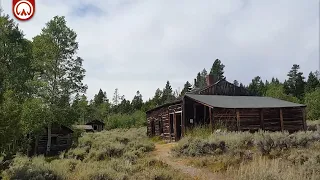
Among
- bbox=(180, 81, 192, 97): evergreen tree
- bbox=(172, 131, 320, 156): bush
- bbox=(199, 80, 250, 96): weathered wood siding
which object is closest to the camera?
bbox=(172, 131, 320, 156): bush

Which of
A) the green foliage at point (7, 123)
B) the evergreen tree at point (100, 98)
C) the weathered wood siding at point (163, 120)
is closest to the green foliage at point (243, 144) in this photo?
the green foliage at point (7, 123)

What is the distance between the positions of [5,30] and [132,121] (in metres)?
36.3

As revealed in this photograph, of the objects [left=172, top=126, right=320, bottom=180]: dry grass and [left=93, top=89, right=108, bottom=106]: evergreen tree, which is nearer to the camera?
[left=172, top=126, right=320, bottom=180]: dry grass

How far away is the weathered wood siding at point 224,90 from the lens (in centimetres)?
2884

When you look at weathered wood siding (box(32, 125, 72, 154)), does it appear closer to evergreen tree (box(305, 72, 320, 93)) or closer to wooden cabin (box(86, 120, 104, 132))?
wooden cabin (box(86, 120, 104, 132))

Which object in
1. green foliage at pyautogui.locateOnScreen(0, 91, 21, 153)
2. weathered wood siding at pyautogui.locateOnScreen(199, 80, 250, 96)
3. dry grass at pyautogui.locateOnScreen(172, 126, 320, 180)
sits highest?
weathered wood siding at pyautogui.locateOnScreen(199, 80, 250, 96)

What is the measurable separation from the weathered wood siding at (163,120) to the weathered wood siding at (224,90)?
13.7ft

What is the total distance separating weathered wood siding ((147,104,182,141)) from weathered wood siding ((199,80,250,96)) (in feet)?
13.7

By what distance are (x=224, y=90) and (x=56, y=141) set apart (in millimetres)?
15841

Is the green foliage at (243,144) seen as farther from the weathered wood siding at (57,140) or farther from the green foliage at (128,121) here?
the green foliage at (128,121)

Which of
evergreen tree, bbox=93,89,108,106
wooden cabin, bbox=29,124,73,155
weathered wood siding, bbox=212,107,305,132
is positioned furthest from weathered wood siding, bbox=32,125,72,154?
evergreen tree, bbox=93,89,108,106

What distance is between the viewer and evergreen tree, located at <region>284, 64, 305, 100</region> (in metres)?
74.3

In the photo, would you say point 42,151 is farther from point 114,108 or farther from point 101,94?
point 101,94

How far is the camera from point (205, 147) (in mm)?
14539
